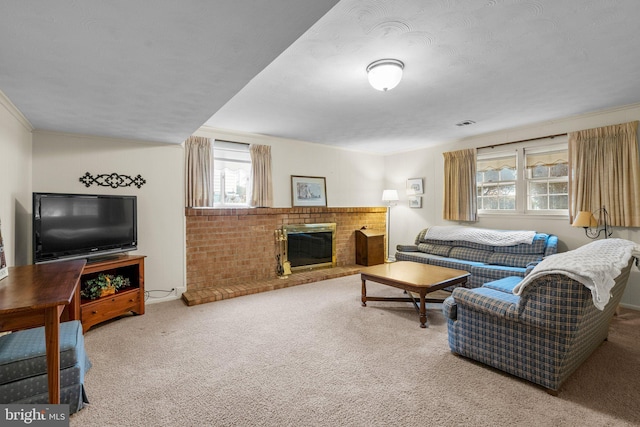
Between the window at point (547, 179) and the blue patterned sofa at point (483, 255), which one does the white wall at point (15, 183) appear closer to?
the blue patterned sofa at point (483, 255)

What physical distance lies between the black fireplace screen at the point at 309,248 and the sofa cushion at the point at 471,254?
2.04 metres

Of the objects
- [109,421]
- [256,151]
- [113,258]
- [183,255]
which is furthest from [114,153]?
[109,421]

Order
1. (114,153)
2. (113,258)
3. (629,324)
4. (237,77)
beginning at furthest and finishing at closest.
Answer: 1. (114,153)
2. (113,258)
3. (629,324)
4. (237,77)

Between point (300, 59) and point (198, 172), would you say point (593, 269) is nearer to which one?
point (300, 59)

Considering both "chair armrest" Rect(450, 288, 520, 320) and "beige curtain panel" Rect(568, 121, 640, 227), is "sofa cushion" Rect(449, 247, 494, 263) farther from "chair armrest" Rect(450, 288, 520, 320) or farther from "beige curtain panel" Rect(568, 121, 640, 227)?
"chair armrest" Rect(450, 288, 520, 320)

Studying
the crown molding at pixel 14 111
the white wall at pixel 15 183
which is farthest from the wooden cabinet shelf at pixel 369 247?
the crown molding at pixel 14 111

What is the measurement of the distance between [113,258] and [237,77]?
251 cm

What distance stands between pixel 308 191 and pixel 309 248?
0.98m

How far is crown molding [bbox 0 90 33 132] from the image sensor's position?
225 cm

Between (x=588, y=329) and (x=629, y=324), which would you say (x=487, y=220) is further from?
A: (x=588, y=329)

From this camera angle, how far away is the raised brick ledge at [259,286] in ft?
12.4

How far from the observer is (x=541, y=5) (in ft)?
5.72

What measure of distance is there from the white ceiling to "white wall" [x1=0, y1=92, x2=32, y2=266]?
0.13 m

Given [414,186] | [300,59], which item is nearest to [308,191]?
[414,186]
